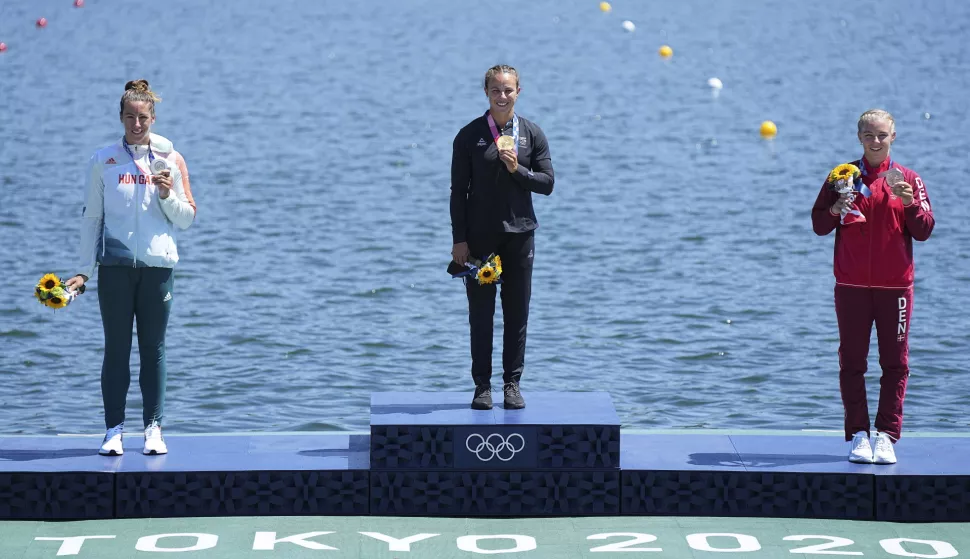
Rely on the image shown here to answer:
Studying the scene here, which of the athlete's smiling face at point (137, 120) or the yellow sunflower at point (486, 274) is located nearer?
the athlete's smiling face at point (137, 120)

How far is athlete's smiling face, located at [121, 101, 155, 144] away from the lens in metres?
6.96

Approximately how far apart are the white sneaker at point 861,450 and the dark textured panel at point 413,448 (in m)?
1.80

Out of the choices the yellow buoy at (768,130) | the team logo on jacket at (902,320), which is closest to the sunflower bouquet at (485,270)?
the team logo on jacket at (902,320)

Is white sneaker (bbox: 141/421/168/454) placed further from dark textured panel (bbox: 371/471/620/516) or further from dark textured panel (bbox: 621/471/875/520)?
dark textured panel (bbox: 621/471/875/520)

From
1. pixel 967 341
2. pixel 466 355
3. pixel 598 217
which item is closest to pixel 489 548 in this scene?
pixel 466 355

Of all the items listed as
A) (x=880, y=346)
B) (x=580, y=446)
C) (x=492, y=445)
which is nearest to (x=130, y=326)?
(x=492, y=445)

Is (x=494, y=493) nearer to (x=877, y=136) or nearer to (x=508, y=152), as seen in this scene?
(x=508, y=152)

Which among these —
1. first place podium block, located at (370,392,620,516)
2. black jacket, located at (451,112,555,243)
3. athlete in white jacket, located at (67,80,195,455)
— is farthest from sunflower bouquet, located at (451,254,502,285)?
athlete in white jacket, located at (67,80,195,455)

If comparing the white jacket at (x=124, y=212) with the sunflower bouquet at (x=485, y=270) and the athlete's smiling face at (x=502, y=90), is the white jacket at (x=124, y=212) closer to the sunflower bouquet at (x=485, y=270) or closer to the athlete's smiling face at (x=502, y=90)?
the sunflower bouquet at (x=485, y=270)

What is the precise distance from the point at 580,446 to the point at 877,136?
74.4 inches

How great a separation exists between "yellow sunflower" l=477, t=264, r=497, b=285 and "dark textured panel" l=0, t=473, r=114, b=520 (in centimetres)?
186

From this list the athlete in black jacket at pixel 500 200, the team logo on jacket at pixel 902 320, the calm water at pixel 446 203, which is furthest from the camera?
the calm water at pixel 446 203

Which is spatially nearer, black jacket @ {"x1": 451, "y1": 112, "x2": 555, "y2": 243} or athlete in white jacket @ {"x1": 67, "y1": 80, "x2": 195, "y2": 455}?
athlete in white jacket @ {"x1": 67, "y1": 80, "x2": 195, "y2": 455}

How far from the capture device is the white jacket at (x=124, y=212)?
702 centimetres
